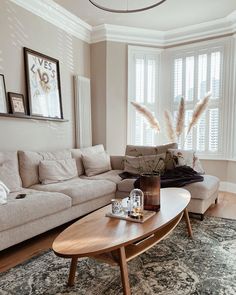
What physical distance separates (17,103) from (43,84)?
597 millimetres

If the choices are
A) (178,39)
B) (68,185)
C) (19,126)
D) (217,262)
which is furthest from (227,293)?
(178,39)

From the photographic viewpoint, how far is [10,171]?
9.39 feet

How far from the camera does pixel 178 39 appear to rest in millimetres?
4898

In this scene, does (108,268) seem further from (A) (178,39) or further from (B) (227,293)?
(A) (178,39)

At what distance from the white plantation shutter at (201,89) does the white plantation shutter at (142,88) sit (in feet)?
1.35

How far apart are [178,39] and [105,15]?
1.53 meters

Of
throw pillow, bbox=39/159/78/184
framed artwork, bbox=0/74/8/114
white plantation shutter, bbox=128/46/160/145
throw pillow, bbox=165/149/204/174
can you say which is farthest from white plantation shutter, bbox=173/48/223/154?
framed artwork, bbox=0/74/8/114

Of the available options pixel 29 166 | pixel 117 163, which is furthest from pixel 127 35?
pixel 29 166

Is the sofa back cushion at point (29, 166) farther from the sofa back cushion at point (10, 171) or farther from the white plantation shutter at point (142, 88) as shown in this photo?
the white plantation shutter at point (142, 88)

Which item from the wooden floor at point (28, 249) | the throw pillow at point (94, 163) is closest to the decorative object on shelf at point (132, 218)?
the wooden floor at point (28, 249)

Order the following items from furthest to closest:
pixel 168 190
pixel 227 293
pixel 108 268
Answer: pixel 168 190
pixel 108 268
pixel 227 293

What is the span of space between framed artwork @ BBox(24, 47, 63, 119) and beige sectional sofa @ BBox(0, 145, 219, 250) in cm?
71

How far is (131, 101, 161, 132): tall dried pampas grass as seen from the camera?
4.69 meters

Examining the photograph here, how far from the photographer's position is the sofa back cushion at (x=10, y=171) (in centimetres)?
277
